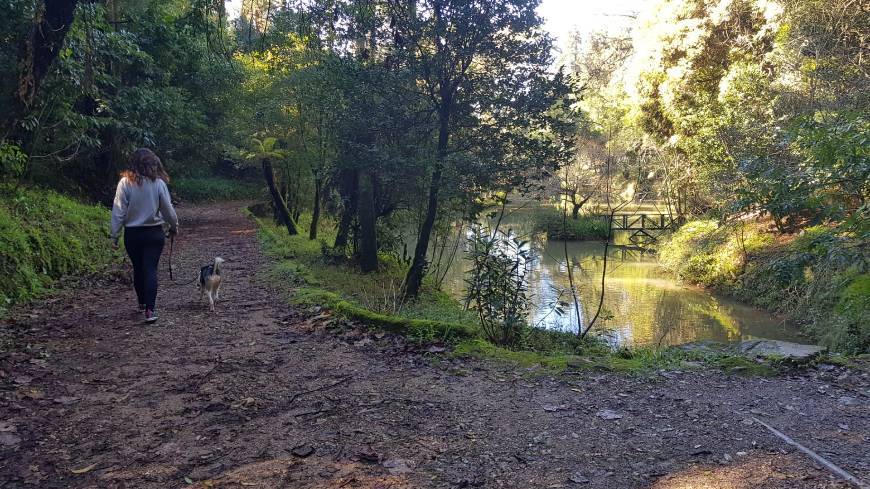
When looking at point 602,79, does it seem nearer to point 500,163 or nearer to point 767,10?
point 767,10

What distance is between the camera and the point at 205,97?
19.9 m

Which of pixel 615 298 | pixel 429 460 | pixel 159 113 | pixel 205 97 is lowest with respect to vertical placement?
pixel 615 298

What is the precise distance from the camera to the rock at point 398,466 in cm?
288

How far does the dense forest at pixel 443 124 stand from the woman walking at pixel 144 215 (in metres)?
1.09

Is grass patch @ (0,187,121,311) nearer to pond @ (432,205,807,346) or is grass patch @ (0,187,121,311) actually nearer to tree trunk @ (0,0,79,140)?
tree trunk @ (0,0,79,140)

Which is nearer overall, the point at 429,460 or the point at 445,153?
the point at 429,460

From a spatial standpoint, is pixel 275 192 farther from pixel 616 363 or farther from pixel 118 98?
pixel 616 363

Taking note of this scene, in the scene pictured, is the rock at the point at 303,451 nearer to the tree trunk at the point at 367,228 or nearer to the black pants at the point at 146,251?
the black pants at the point at 146,251

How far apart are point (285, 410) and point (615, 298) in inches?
639

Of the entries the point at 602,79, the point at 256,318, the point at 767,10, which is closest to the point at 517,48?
the point at 256,318

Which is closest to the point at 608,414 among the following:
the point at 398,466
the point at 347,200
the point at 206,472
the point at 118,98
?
the point at 398,466

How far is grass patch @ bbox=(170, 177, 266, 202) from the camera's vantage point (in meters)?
31.8

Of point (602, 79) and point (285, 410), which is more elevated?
point (602, 79)

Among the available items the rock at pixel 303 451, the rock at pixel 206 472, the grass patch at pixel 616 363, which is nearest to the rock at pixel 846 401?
the grass patch at pixel 616 363
